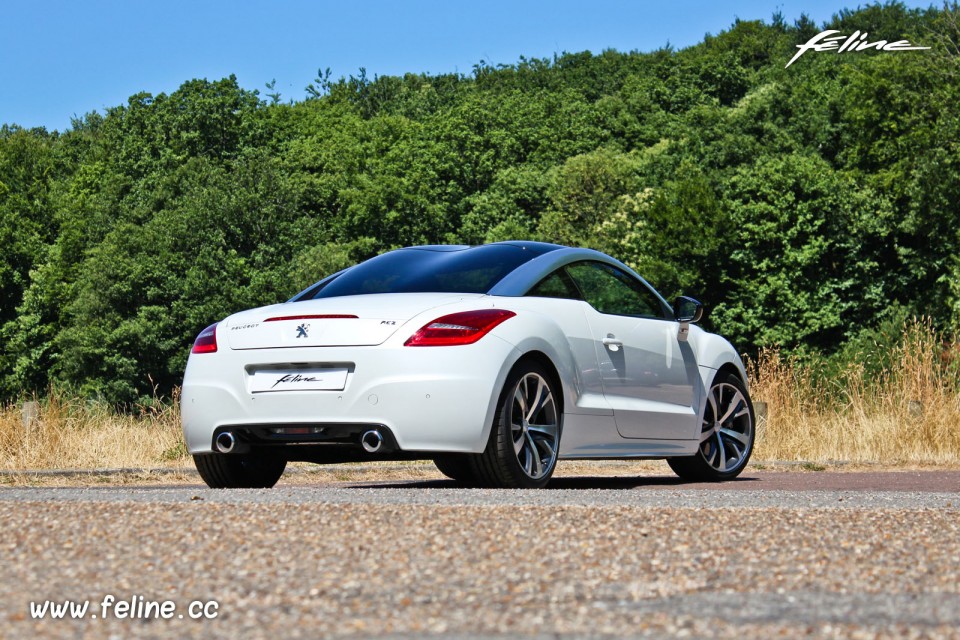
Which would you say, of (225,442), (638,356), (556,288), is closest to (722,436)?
(638,356)

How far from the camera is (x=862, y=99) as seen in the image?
56.8m

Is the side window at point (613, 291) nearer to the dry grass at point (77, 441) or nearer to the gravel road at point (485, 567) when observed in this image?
the gravel road at point (485, 567)

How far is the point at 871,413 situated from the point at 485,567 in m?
11.0

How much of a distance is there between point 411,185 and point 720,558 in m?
63.3

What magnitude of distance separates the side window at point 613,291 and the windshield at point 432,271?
1.06ft

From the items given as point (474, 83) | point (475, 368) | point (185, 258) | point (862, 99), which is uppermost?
point (474, 83)

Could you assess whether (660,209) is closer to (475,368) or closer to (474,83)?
(474,83)

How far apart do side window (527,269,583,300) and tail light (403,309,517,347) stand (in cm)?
72

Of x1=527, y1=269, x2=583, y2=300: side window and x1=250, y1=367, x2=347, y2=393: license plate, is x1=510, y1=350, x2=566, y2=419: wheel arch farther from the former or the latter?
x1=250, y1=367, x2=347, y2=393: license plate

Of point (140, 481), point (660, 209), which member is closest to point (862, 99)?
point (660, 209)

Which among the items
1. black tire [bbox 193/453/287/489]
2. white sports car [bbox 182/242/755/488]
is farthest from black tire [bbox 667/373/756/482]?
black tire [bbox 193/453/287/489]

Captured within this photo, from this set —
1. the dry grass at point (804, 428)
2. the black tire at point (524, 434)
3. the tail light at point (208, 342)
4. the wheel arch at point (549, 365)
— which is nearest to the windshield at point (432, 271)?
the wheel arch at point (549, 365)

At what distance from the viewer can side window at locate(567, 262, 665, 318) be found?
8.55m

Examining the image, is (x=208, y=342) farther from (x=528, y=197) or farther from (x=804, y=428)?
(x=528, y=197)
